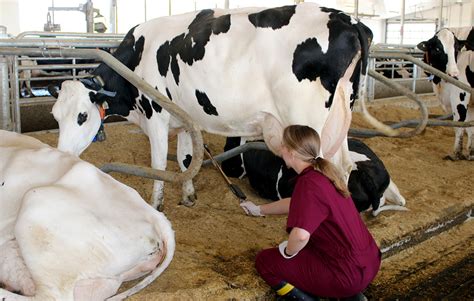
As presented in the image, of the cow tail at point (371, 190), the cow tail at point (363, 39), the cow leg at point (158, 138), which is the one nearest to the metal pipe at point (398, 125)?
the cow tail at point (371, 190)

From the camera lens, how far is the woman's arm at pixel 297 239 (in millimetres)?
2703

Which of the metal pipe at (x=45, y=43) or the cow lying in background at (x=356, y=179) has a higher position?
the metal pipe at (x=45, y=43)

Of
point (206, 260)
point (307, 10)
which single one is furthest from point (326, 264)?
point (307, 10)

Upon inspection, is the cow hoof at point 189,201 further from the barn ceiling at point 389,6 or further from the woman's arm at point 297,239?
the barn ceiling at point 389,6

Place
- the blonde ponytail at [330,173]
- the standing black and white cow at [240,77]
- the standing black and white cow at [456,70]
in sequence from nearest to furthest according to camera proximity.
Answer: the blonde ponytail at [330,173]
the standing black and white cow at [240,77]
the standing black and white cow at [456,70]

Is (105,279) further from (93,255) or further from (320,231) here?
(320,231)

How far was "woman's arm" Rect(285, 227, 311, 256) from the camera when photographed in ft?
8.87

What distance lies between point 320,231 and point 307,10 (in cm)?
179

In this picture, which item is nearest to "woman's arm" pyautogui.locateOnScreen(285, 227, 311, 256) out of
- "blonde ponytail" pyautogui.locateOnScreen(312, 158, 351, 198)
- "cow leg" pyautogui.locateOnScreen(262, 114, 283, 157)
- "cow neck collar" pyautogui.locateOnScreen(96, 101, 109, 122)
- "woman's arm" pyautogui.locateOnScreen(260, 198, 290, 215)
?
"blonde ponytail" pyautogui.locateOnScreen(312, 158, 351, 198)

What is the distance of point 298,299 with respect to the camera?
9.93 ft

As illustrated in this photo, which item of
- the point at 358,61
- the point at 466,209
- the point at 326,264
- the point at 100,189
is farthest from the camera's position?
the point at 466,209

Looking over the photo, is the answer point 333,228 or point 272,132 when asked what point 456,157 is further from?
point 333,228

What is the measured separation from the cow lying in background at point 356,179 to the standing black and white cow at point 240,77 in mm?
268

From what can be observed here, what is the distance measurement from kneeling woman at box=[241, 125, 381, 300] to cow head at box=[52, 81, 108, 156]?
2.13 metres
